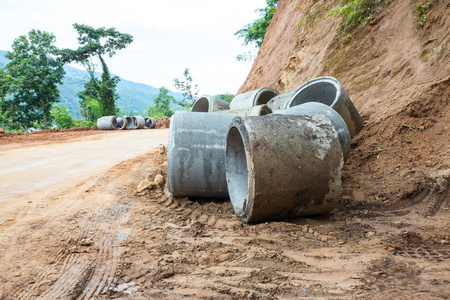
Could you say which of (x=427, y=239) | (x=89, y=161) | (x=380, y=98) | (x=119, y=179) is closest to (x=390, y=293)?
(x=427, y=239)

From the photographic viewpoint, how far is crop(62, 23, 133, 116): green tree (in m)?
32.1

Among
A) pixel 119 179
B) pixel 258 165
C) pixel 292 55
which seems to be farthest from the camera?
pixel 292 55

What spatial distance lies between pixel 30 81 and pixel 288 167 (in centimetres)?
2806

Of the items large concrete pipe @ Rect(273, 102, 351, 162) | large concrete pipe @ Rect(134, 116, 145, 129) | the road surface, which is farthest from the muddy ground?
large concrete pipe @ Rect(134, 116, 145, 129)

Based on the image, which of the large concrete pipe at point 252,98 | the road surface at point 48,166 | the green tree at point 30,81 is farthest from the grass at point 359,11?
the green tree at point 30,81

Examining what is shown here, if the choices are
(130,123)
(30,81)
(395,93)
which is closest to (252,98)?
(395,93)

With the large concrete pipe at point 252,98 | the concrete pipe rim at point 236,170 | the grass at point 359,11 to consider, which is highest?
the grass at point 359,11

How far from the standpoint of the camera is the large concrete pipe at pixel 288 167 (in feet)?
10.2

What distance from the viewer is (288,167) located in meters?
3.13

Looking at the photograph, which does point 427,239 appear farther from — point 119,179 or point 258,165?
point 119,179

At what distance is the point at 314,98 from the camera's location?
285 inches

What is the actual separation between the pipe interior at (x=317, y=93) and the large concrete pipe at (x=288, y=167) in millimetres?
3448

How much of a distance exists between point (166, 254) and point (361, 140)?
4.23 metres

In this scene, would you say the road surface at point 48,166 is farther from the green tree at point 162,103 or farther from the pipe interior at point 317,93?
the green tree at point 162,103
